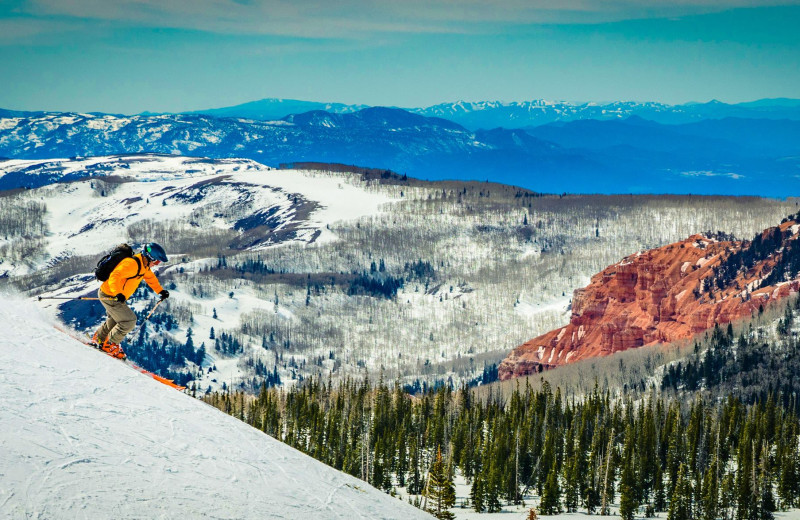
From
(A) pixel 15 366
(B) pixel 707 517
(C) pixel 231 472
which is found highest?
(A) pixel 15 366

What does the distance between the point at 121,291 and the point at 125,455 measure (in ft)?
Answer: 33.3

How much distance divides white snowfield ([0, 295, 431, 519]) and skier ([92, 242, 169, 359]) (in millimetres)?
2714

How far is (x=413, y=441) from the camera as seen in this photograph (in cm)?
12500

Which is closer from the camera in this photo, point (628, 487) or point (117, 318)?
point (117, 318)

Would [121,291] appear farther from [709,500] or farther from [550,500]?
[709,500]

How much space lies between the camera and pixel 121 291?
30.0 metres

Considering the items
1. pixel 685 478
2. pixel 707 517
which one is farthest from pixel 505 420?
pixel 707 517

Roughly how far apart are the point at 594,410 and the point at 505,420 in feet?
58.0

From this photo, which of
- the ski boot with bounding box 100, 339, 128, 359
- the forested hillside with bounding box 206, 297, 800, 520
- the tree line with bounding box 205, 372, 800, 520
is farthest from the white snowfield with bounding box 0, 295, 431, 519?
the tree line with bounding box 205, 372, 800, 520

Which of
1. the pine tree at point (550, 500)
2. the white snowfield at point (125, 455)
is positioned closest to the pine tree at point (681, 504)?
the pine tree at point (550, 500)

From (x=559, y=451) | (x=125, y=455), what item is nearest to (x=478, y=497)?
(x=559, y=451)

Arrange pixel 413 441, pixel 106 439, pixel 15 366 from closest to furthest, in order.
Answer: pixel 106 439 → pixel 15 366 → pixel 413 441

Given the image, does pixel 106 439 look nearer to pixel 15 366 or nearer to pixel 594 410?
pixel 15 366

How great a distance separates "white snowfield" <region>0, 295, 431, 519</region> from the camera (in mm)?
18750
